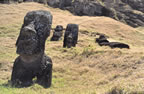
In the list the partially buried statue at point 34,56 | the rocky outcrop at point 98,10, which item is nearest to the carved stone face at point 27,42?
the partially buried statue at point 34,56

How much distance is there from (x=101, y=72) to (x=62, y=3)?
48.9m

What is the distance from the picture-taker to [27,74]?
7953 millimetres

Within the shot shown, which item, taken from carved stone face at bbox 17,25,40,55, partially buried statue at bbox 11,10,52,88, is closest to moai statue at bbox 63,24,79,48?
partially buried statue at bbox 11,10,52,88

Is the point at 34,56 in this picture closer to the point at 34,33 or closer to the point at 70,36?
the point at 34,33

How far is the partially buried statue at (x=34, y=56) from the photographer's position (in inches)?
300

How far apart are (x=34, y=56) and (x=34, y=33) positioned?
0.87 m

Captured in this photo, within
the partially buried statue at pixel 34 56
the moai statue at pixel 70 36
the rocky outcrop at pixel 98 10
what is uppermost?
the partially buried statue at pixel 34 56

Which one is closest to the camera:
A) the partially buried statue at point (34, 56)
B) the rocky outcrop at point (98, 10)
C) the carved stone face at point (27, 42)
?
the carved stone face at point (27, 42)

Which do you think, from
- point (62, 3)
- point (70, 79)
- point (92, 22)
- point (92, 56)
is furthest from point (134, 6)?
point (70, 79)

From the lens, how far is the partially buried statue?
25.0 feet

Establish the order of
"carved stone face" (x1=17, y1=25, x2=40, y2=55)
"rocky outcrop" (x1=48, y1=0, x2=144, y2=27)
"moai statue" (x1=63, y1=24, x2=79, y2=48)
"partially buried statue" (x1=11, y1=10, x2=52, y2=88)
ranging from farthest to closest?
"rocky outcrop" (x1=48, y1=0, x2=144, y2=27) → "moai statue" (x1=63, y1=24, x2=79, y2=48) → "partially buried statue" (x1=11, y1=10, x2=52, y2=88) → "carved stone face" (x1=17, y1=25, x2=40, y2=55)

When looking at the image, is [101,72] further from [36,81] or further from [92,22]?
[92,22]

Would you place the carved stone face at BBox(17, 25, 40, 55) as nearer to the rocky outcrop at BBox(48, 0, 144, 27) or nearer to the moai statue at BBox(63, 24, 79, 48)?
the moai statue at BBox(63, 24, 79, 48)

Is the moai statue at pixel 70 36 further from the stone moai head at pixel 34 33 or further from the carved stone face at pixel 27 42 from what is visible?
the carved stone face at pixel 27 42
